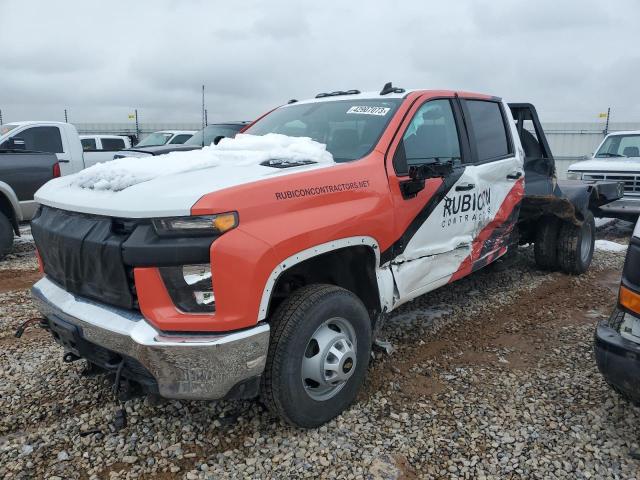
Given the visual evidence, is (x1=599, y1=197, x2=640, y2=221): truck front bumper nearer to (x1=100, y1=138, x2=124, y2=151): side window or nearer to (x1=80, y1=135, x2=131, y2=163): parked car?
(x1=80, y1=135, x2=131, y2=163): parked car

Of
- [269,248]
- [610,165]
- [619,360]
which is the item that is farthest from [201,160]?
[610,165]

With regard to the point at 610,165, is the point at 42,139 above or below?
above

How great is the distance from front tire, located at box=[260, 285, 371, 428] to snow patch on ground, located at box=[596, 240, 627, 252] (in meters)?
6.16

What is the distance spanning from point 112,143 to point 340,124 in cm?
1377

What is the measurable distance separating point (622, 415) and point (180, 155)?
122 inches

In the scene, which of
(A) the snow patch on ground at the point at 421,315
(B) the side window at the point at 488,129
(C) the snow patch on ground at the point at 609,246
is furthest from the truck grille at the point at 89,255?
(C) the snow patch on ground at the point at 609,246

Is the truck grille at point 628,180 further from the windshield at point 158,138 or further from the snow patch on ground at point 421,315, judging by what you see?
the windshield at point 158,138

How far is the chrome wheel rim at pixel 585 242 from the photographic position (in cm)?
592

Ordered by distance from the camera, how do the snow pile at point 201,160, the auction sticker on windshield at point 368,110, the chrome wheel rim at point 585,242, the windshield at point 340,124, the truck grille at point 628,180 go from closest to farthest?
the snow pile at point 201,160, the windshield at point 340,124, the auction sticker on windshield at point 368,110, the chrome wheel rim at point 585,242, the truck grille at point 628,180

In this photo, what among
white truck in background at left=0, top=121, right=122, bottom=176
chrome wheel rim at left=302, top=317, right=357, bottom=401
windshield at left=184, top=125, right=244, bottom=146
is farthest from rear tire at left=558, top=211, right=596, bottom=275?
white truck in background at left=0, top=121, right=122, bottom=176

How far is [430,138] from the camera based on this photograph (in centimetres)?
374

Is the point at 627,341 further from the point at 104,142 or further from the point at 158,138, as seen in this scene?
the point at 104,142

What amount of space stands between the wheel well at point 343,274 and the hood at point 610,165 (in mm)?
7771

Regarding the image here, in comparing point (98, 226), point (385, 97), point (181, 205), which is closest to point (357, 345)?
point (181, 205)
